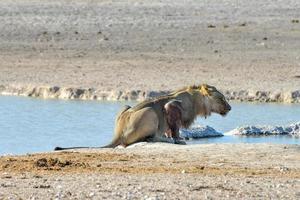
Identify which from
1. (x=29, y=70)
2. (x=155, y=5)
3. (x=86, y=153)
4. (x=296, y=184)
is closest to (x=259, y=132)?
(x=86, y=153)

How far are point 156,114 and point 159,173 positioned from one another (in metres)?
3.51

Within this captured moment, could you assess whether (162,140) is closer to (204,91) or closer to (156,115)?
(156,115)

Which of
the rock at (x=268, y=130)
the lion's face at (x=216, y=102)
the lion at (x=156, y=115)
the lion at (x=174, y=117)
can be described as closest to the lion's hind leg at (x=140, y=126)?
the lion at (x=156, y=115)

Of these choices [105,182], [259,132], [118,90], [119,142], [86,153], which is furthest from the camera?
[118,90]

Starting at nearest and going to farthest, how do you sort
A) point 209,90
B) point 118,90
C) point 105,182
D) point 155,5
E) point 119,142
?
point 105,182 → point 119,142 → point 209,90 → point 118,90 → point 155,5

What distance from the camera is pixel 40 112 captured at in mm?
18375

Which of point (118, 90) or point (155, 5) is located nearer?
point (118, 90)

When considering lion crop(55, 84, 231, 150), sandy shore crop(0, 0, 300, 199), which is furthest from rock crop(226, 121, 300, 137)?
sandy shore crop(0, 0, 300, 199)

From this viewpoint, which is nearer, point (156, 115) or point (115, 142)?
point (115, 142)

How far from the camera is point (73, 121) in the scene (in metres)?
17.2

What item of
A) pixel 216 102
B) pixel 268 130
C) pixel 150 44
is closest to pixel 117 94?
pixel 268 130

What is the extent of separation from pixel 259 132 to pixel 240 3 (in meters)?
20.3

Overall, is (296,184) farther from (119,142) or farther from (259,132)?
(259,132)

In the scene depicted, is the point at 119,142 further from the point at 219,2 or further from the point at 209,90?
the point at 219,2
